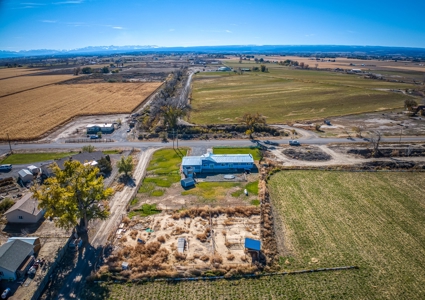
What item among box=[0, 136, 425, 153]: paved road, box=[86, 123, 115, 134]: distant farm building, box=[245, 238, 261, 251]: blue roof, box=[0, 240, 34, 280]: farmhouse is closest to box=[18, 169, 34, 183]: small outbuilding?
box=[0, 136, 425, 153]: paved road

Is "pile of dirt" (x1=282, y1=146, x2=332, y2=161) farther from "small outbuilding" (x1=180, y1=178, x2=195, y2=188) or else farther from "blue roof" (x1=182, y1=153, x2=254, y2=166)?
"small outbuilding" (x1=180, y1=178, x2=195, y2=188)

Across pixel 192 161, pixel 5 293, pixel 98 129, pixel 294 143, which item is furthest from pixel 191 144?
pixel 5 293

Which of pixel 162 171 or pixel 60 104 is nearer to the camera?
pixel 162 171

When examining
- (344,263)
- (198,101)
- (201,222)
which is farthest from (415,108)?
(201,222)

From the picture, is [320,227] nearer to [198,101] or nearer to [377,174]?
[377,174]

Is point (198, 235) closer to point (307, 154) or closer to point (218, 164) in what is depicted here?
point (218, 164)

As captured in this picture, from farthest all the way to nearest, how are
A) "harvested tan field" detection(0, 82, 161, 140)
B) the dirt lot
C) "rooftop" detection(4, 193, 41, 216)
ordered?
"harvested tan field" detection(0, 82, 161, 140) < "rooftop" detection(4, 193, 41, 216) < the dirt lot
